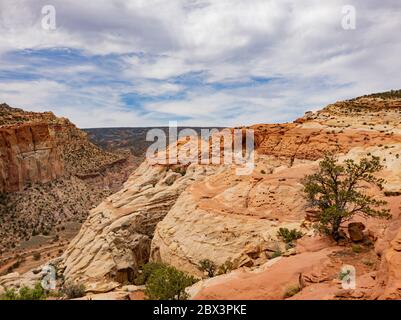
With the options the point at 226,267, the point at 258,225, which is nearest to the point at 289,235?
the point at 258,225

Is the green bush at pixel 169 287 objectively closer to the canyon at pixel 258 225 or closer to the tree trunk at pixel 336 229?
the canyon at pixel 258 225

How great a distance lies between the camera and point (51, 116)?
11244cm

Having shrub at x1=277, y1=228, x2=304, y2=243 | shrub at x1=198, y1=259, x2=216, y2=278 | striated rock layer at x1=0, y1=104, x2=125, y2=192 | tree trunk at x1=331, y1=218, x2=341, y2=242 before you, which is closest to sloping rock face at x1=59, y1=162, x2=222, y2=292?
shrub at x1=198, y1=259, x2=216, y2=278

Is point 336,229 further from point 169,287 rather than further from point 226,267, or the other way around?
point 169,287

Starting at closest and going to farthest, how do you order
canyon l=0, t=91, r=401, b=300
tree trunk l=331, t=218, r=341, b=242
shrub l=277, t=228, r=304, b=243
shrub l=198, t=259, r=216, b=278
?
canyon l=0, t=91, r=401, b=300 < tree trunk l=331, t=218, r=341, b=242 < shrub l=277, t=228, r=304, b=243 < shrub l=198, t=259, r=216, b=278

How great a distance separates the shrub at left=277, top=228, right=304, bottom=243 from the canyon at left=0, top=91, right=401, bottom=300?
37 cm

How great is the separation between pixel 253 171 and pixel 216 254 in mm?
12118

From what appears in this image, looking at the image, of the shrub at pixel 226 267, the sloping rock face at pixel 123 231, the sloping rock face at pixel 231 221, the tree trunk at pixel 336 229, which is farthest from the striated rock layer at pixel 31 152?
the tree trunk at pixel 336 229

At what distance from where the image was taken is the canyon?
15.5 m

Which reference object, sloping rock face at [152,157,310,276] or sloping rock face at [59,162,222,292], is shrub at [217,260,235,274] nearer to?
sloping rock face at [152,157,310,276]

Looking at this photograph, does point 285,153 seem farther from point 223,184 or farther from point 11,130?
point 11,130

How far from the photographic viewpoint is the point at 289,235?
2131 centimetres

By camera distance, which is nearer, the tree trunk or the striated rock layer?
the tree trunk

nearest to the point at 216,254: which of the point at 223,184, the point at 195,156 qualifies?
the point at 223,184
